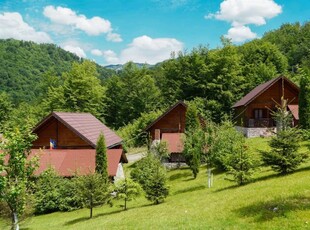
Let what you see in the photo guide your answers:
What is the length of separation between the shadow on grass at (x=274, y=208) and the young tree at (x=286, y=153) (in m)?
6.13

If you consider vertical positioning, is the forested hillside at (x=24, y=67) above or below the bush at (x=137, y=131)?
above

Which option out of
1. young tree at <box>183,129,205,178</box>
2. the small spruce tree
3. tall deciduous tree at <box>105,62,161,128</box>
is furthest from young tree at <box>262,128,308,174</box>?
tall deciduous tree at <box>105,62,161,128</box>

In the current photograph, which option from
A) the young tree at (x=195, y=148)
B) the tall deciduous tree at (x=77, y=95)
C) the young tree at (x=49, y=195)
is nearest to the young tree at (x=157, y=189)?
the young tree at (x=195, y=148)

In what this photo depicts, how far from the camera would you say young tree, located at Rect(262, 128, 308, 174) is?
19594 millimetres

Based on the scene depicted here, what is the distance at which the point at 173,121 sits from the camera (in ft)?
136

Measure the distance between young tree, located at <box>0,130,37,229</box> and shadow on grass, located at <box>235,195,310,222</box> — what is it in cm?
961

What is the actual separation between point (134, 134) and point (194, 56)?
69.1 ft

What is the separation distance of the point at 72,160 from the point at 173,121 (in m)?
15.7

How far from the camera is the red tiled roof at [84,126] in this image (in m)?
31.6

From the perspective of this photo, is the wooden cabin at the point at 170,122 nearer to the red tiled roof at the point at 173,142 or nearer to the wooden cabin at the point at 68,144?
the red tiled roof at the point at 173,142

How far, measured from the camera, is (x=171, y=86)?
7162cm

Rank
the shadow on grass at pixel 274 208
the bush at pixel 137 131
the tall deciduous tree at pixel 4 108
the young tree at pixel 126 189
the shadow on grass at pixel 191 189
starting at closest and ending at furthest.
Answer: the shadow on grass at pixel 274 208, the young tree at pixel 126 189, the shadow on grass at pixel 191 189, the bush at pixel 137 131, the tall deciduous tree at pixel 4 108

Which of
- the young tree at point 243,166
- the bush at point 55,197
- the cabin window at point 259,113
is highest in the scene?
the cabin window at point 259,113

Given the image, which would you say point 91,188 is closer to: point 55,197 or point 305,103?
point 55,197
